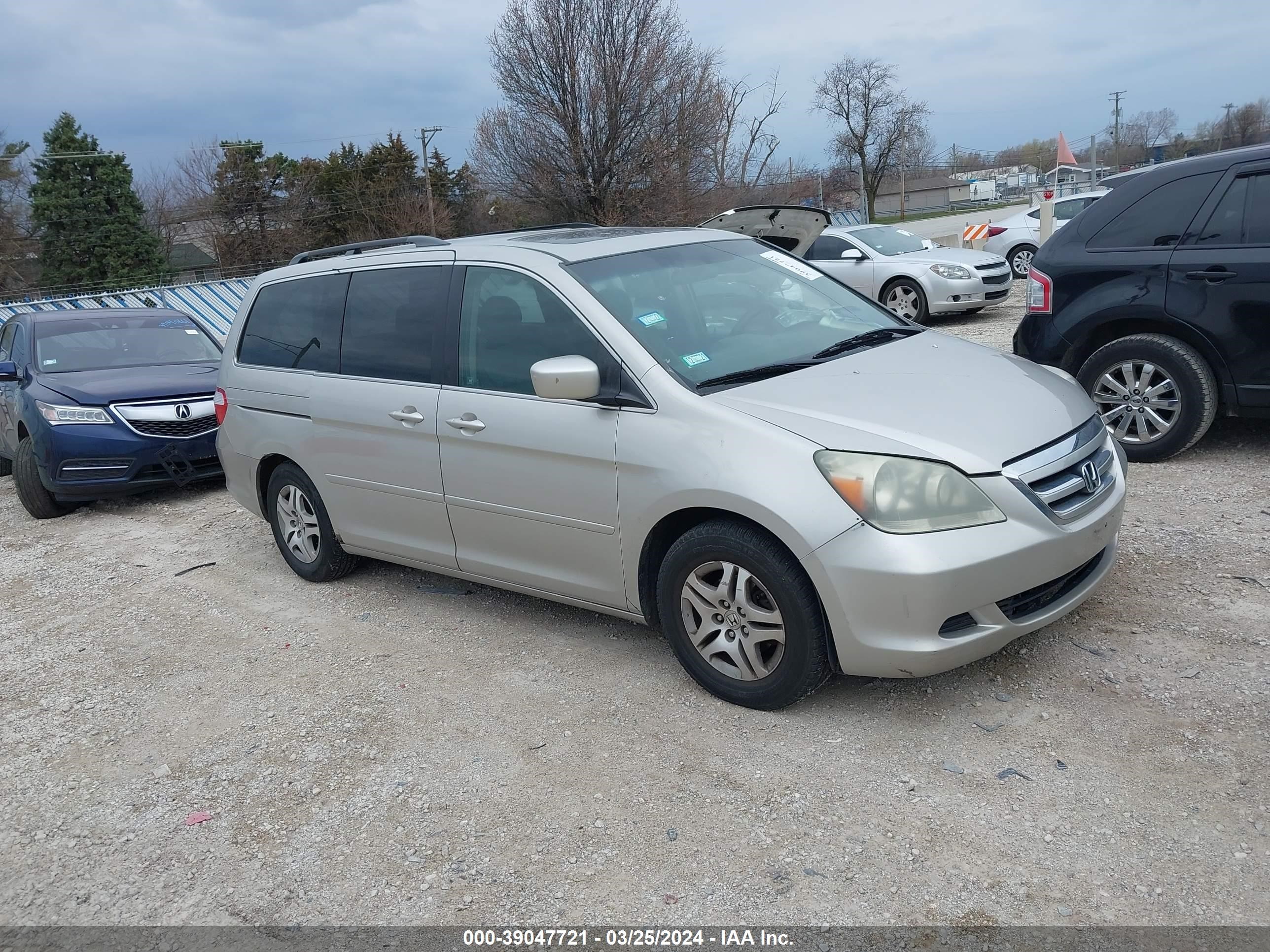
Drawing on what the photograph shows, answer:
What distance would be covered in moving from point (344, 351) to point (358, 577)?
4.67 ft

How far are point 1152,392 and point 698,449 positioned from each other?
3695 mm

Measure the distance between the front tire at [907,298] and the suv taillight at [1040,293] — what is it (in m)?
6.94

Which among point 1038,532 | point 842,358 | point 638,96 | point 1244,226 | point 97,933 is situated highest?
point 638,96

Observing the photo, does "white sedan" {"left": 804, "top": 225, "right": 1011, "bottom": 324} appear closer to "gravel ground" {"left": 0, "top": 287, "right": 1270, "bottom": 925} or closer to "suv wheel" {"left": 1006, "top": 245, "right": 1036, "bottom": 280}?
"suv wheel" {"left": 1006, "top": 245, "right": 1036, "bottom": 280}

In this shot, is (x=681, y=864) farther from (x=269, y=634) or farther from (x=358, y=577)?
(x=358, y=577)

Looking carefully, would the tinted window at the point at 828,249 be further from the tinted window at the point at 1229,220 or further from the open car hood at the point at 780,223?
the tinted window at the point at 1229,220

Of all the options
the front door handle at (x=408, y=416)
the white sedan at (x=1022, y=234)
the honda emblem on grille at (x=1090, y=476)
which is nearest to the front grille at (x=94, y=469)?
the front door handle at (x=408, y=416)

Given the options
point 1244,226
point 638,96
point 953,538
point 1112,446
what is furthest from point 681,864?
point 638,96

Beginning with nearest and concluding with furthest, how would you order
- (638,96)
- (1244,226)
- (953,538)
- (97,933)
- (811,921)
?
(811,921), (97,933), (953,538), (1244,226), (638,96)

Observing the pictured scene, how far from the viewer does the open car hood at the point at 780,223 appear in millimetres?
6758

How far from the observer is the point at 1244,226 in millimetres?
5617

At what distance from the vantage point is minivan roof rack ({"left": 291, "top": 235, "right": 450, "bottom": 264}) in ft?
17.1

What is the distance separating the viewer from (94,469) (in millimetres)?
7871

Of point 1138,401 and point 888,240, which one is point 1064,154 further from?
point 1138,401
